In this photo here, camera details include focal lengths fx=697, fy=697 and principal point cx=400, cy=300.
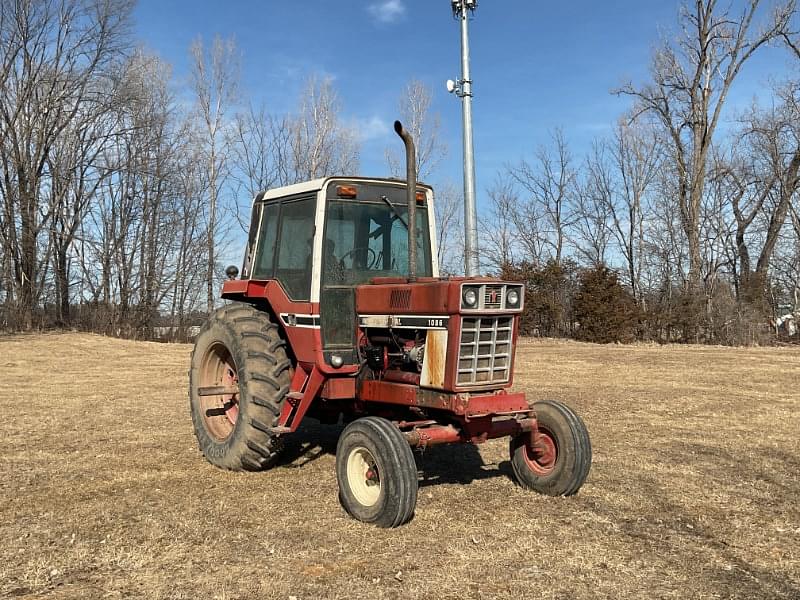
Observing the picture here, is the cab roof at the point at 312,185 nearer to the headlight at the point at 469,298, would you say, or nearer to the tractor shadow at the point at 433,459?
the headlight at the point at 469,298

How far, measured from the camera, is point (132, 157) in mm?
24078

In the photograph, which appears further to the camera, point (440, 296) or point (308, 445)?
point (308, 445)

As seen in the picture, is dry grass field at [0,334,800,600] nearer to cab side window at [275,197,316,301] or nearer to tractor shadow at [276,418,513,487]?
tractor shadow at [276,418,513,487]

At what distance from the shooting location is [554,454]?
520cm

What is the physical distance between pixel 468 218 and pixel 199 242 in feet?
43.5

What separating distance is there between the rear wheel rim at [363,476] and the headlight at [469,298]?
1.17 metres

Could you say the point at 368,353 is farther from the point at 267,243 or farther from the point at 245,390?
the point at 267,243

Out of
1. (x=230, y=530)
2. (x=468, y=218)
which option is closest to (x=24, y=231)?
(x=468, y=218)

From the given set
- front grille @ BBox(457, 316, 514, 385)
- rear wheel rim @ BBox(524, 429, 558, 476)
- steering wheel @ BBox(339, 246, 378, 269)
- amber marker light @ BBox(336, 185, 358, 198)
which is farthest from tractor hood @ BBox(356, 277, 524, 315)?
rear wheel rim @ BBox(524, 429, 558, 476)

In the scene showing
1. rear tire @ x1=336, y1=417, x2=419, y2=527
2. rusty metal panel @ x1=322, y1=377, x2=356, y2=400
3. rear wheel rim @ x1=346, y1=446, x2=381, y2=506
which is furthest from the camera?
rusty metal panel @ x1=322, y1=377, x2=356, y2=400

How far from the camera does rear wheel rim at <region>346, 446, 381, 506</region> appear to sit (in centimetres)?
458

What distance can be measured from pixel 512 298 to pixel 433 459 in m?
2.02

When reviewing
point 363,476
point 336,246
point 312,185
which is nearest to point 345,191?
point 312,185

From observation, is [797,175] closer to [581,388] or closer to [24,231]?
[581,388]
